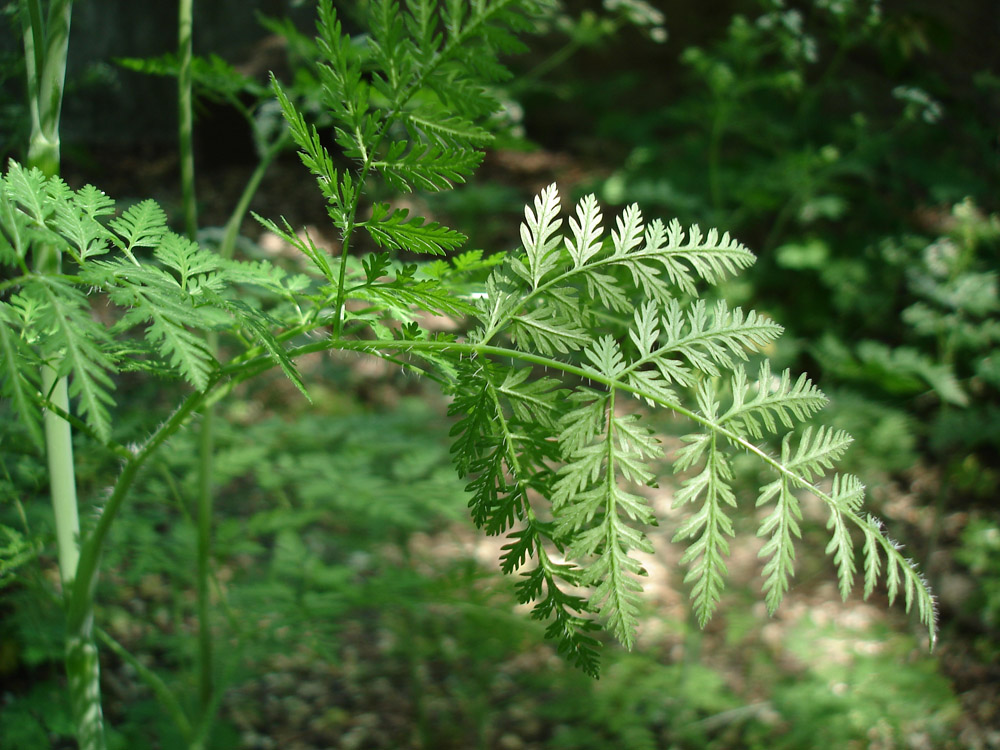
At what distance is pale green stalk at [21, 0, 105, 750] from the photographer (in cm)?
80

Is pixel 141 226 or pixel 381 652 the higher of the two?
pixel 141 226

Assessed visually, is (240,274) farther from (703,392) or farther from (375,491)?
(375,491)

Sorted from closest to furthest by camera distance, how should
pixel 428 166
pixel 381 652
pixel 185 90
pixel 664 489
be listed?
1. pixel 428 166
2. pixel 185 90
3. pixel 381 652
4. pixel 664 489

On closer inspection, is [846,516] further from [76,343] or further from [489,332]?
[76,343]

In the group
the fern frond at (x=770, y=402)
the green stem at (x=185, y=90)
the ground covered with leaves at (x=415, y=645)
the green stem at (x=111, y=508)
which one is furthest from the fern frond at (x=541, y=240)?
the ground covered with leaves at (x=415, y=645)

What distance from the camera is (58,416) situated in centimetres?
81

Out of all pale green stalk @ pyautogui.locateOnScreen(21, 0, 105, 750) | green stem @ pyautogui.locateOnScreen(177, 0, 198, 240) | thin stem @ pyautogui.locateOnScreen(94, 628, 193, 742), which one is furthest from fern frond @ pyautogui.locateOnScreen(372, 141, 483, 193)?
thin stem @ pyautogui.locateOnScreen(94, 628, 193, 742)

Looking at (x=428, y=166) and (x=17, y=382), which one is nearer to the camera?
(x=17, y=382)

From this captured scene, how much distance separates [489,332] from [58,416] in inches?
20.3

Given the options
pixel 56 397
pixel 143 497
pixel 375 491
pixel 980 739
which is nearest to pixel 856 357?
pixel 980 739

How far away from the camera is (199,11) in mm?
5453

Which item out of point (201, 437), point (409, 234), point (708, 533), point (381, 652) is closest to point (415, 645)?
point (381, 652)

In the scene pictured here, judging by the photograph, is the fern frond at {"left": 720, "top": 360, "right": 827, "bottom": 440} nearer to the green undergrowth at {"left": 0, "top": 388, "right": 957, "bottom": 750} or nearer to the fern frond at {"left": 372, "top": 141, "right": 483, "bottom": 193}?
the fern frond at {"left": 372, "top": 141, "right": 483, "bottom": 193}

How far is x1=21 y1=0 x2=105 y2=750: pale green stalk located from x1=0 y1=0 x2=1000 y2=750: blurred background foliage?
11cm
